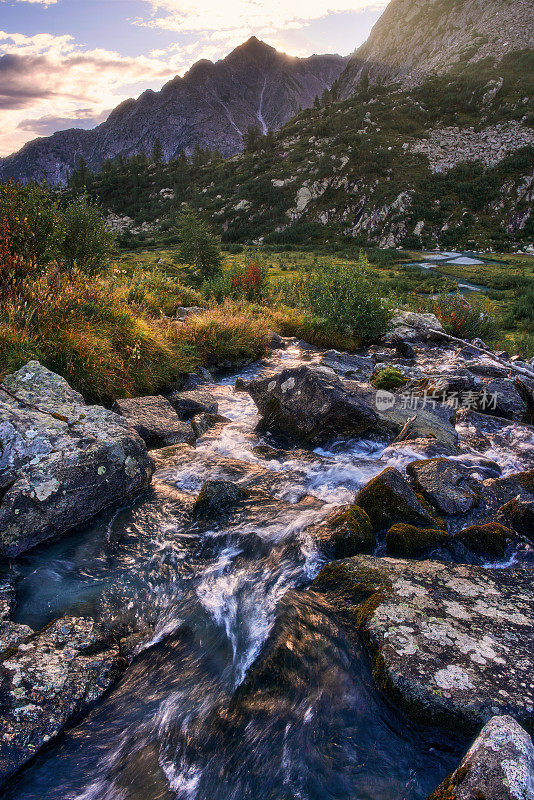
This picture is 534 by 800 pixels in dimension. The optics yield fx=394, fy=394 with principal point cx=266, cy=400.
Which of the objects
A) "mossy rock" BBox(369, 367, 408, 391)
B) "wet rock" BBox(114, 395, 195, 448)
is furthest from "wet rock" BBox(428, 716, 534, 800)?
"mossy rock" BBox(369, 367, 408, 391)

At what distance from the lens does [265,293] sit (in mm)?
18500

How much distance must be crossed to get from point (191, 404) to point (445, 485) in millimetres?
5737

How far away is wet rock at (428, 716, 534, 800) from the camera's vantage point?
1.89 m

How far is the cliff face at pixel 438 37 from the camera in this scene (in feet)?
287

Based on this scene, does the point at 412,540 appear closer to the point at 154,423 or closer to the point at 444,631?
the point at 444,631

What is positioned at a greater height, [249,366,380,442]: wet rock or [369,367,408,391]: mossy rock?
[249,366,380,442]: wet rock

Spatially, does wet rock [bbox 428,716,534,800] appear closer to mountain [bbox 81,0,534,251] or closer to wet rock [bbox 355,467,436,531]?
wet rock [bbox 355,467,436,531]

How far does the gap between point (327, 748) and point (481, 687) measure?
117 cm

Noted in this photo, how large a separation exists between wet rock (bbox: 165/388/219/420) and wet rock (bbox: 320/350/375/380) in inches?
143

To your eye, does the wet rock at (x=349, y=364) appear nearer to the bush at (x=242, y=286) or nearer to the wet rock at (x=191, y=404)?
the wet rock at (x=191, y=404)

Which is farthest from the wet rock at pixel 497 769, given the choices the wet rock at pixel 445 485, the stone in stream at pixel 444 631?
the wet rock at pixel 445 485

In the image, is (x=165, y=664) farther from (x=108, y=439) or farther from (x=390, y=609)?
(x=108, y=439)

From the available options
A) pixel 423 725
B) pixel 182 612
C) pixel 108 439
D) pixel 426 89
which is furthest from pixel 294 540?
pixel 426 89

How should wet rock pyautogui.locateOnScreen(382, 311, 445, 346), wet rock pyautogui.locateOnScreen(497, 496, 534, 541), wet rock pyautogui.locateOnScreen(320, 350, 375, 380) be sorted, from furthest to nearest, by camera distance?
wet rock pyautogui.locateOnScreen(382, 311, 445, 346)
wet rock pyautogui.locateOnScreen(320, 350, 375, 380)
wet rock pyautogui.locateOnScreen(497, 496, 534, 541)
